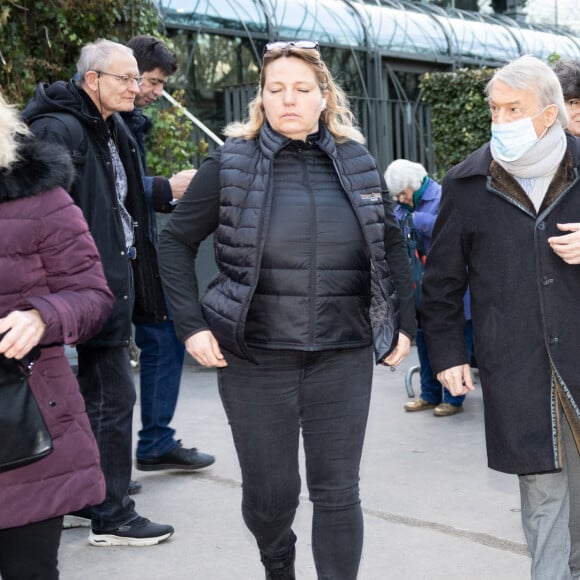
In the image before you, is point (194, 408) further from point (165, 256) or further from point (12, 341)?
point (12, 341)

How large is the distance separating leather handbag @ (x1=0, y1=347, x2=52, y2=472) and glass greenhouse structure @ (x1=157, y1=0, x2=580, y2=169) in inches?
334

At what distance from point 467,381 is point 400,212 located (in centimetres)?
380

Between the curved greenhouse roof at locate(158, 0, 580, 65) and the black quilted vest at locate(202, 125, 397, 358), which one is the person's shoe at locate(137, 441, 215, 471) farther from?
the curved greenhouse roof at locate(158, 0, 580, 65)

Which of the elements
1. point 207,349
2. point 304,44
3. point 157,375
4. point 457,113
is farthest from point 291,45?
point 457,113

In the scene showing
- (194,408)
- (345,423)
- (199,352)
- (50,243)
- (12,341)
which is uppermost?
(50,243)

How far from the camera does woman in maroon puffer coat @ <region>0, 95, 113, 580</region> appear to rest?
2758mm

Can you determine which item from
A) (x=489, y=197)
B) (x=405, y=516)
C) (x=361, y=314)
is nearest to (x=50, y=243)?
(x=361, y=314)

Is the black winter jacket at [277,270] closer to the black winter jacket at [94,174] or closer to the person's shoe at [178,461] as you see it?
the black winter jacket at [94,174]

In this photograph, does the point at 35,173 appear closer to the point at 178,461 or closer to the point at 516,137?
the point at 516,137

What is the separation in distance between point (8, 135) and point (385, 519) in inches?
108

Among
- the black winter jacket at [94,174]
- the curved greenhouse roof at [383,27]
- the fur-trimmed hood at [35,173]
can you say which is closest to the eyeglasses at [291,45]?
the fur-trimmed hood at [35,173]

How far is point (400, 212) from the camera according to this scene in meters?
7.36

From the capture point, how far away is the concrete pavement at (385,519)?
4223 mm

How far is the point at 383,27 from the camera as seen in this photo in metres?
15.0
